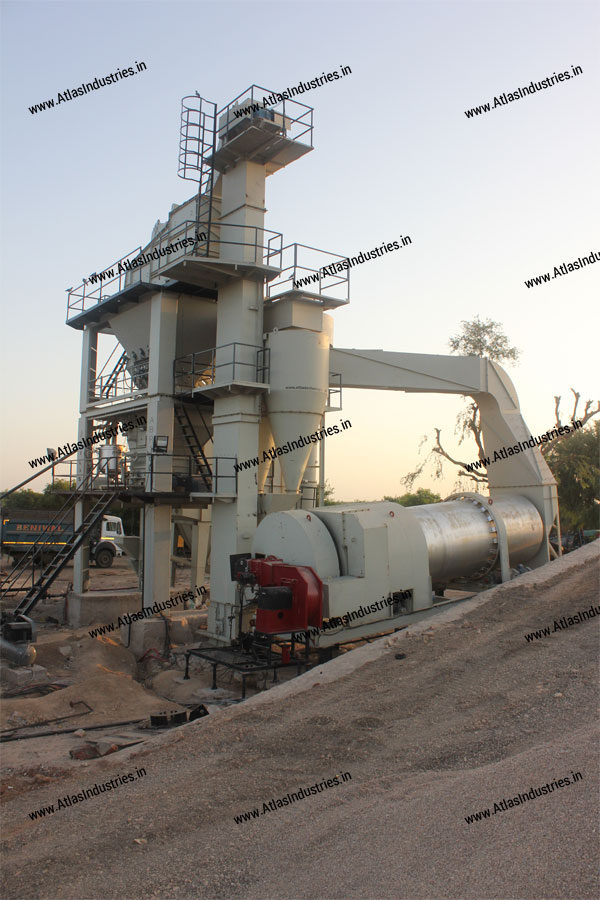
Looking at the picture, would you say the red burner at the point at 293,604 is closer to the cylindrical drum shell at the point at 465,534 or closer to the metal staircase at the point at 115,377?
the cylindrical drum shell at the point at 465,534

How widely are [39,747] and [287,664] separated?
12.4 feet

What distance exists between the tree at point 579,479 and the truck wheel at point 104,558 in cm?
2041

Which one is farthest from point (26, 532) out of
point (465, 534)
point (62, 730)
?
point (465, 534)

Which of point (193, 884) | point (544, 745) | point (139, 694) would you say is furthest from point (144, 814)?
point (139, 694)

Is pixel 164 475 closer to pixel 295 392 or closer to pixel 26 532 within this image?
pixel 295 392

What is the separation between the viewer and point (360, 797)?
197 inches

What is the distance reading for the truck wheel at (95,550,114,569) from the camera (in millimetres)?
31250

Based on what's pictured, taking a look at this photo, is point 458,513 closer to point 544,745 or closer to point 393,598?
point 393,598

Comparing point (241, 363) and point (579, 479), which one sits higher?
point (241, 363)

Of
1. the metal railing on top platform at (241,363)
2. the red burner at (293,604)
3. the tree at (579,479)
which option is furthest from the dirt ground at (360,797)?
the tree at (579,479)

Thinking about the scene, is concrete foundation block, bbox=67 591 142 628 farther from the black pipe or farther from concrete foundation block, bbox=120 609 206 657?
the black pipe

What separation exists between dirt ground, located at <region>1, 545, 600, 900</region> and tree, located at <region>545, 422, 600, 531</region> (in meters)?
17.5

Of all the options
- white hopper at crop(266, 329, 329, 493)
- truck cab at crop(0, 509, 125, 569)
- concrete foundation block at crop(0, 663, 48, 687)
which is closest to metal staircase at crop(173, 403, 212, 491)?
white hopper at crop(266, 329, 329, 493)

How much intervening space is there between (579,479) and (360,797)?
21.9 metres
